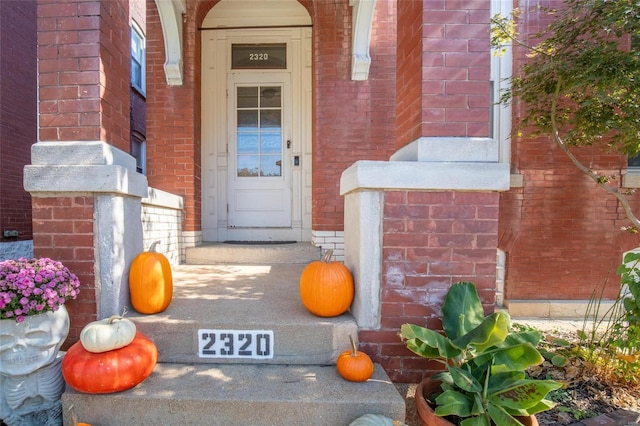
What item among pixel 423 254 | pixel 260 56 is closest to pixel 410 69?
pixel 423 254

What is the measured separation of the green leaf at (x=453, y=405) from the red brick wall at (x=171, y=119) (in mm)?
3769

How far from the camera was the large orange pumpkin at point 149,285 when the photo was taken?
236 cm

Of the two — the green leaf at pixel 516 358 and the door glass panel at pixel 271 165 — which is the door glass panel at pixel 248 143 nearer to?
the door glass panel at pixel 271 165

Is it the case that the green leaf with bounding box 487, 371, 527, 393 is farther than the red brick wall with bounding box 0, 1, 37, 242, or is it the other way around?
the red brick wall with bounding box 0, 1, 37, 242

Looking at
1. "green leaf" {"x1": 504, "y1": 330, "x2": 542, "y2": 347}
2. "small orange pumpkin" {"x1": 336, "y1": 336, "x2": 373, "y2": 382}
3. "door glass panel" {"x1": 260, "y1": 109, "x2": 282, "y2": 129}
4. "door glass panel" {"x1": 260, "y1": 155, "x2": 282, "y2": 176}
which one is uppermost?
"door glass panel" {"x1": 260, "y1": 109, "x2": 282, "y2": 129}

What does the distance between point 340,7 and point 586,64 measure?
3042 millimetres

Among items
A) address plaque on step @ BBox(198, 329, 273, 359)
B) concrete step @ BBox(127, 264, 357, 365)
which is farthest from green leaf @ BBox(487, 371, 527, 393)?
address plaque on step @ BBox(198, 329, 273, 359)

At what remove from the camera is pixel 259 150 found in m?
5.12

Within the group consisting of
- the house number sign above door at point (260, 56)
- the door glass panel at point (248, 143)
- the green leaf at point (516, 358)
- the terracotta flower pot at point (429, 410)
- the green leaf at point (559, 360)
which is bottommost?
the green leaf at point (559, 360)

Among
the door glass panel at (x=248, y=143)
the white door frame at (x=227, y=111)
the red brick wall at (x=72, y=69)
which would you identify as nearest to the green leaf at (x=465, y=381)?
the red brick wall at (x=72, y=69)

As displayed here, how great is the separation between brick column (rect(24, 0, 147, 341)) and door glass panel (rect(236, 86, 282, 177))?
2776mm

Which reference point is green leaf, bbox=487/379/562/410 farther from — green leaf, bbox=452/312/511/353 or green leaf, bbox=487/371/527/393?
green leaf, bbox=452/312/511/353

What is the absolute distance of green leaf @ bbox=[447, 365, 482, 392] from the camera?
5.63ft

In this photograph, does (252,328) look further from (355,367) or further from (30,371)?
(30,371)
